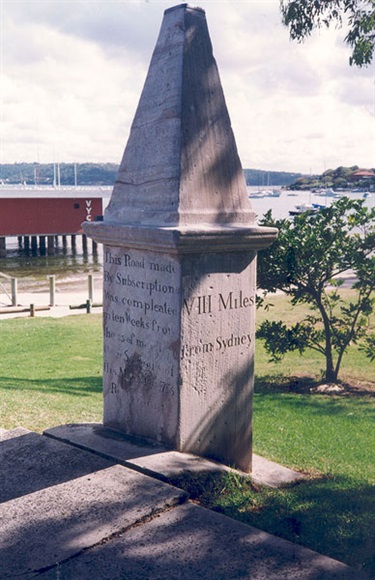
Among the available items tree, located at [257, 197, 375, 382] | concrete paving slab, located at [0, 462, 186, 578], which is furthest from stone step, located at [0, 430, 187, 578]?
tree, located at [257, 197, 375, 382]

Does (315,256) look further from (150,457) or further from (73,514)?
(73,514)

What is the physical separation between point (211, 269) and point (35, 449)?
1709mm

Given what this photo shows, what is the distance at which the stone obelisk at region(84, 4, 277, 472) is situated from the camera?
14.2 feet

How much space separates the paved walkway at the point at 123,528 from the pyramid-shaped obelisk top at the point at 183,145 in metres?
1.60

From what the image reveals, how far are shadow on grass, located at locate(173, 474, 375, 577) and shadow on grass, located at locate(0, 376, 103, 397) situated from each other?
4.73m

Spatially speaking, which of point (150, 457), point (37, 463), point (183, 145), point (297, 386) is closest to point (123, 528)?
point (150, 457)

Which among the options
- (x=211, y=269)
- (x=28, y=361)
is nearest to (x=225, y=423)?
(x=211, y=269)

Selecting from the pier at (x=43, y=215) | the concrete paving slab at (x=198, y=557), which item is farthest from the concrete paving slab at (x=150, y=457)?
the pier at (x=43, y=215)

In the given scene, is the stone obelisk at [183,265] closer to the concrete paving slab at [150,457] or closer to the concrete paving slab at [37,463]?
the concrete paving slab at [150,457]

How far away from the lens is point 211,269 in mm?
4398

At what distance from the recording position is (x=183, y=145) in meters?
4.40

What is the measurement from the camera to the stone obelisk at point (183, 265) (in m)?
4.33

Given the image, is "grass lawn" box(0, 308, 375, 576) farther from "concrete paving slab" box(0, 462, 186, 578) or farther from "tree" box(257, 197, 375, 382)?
"tree" box(257, 197, 375, 382)

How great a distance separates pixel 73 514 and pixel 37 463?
2.69ft
